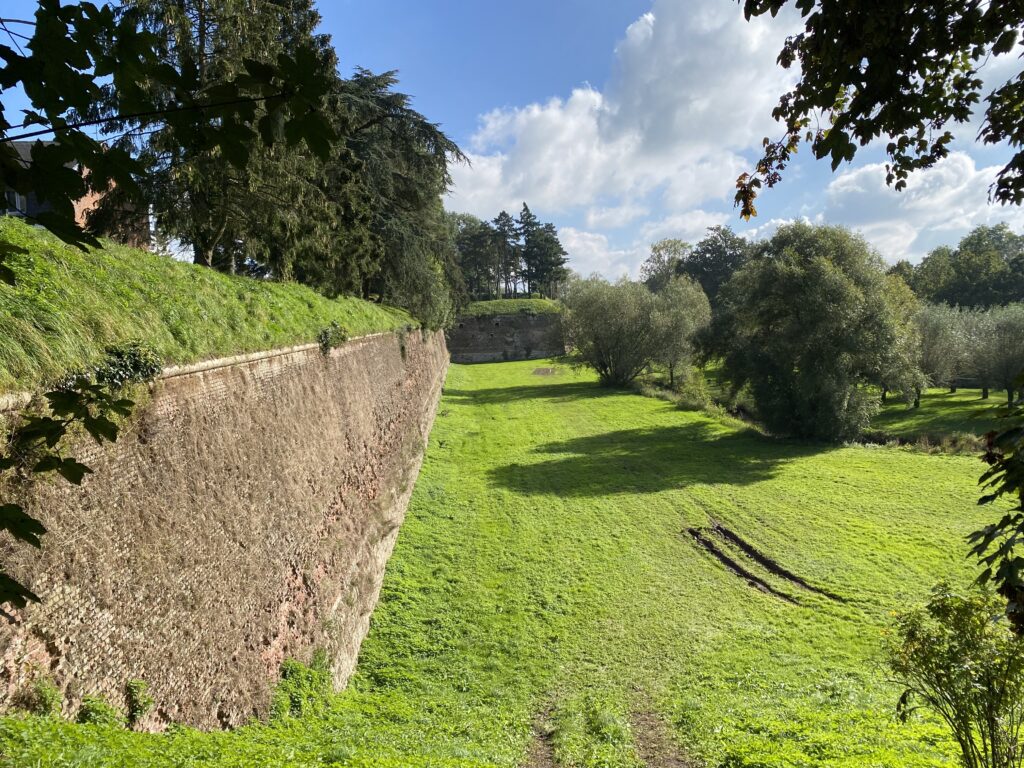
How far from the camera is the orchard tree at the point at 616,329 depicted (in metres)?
35.5

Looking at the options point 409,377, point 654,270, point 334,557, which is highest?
point 654,270

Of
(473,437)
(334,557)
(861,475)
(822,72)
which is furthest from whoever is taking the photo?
(473,437)

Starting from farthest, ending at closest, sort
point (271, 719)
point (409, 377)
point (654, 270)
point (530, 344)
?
point (654, 270)
point (530, 344)
point (409, 377)
point (271, 719)

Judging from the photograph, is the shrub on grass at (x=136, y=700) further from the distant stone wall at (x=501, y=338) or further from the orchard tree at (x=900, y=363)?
the distant stone wall at (x=501, y=338)

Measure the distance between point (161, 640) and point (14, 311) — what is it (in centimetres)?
257

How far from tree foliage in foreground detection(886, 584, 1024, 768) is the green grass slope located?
645 cm

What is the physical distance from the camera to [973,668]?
14.2 feet

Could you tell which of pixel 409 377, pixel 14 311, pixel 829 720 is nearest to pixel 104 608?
pixel 14 311

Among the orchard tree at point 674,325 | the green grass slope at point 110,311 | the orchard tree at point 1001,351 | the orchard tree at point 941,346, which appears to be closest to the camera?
the green grass slope at point 110,311

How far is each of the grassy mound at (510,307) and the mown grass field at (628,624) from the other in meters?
40.6

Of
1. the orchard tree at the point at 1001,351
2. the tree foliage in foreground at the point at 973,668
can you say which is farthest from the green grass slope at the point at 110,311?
the orchard tree at the point at 1001,351

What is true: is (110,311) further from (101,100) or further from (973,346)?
(973,346)

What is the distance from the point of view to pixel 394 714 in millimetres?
7051

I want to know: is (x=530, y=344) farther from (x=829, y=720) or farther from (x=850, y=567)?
(x=829, y=720)
